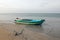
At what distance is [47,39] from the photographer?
48.4 feet

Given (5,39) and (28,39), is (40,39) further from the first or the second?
(5,39)

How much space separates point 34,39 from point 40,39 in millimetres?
704

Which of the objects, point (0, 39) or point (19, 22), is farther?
point (19, 22)

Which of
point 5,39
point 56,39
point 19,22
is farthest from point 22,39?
point 19,22

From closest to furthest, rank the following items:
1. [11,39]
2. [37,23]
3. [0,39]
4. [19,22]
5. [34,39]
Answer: [0,39] < [11,39] < [34,39] < [37,23] < [19,22]

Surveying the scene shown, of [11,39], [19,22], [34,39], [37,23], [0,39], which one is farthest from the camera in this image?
[19,22]

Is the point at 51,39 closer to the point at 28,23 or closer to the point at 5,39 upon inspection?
the point at 5,39

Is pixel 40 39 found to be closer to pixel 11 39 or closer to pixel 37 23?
pixel 11 39

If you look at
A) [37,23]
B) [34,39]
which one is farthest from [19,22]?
[34,39]

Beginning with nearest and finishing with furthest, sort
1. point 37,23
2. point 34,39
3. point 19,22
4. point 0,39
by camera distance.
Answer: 1. point 0,39
2. point 34,39
3. point 37,23
4. point 19,22

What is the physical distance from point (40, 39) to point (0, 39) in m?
4.60

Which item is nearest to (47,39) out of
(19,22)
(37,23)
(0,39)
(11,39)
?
(11,39)

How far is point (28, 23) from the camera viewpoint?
2847 cm

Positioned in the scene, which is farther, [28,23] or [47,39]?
[28,23]
